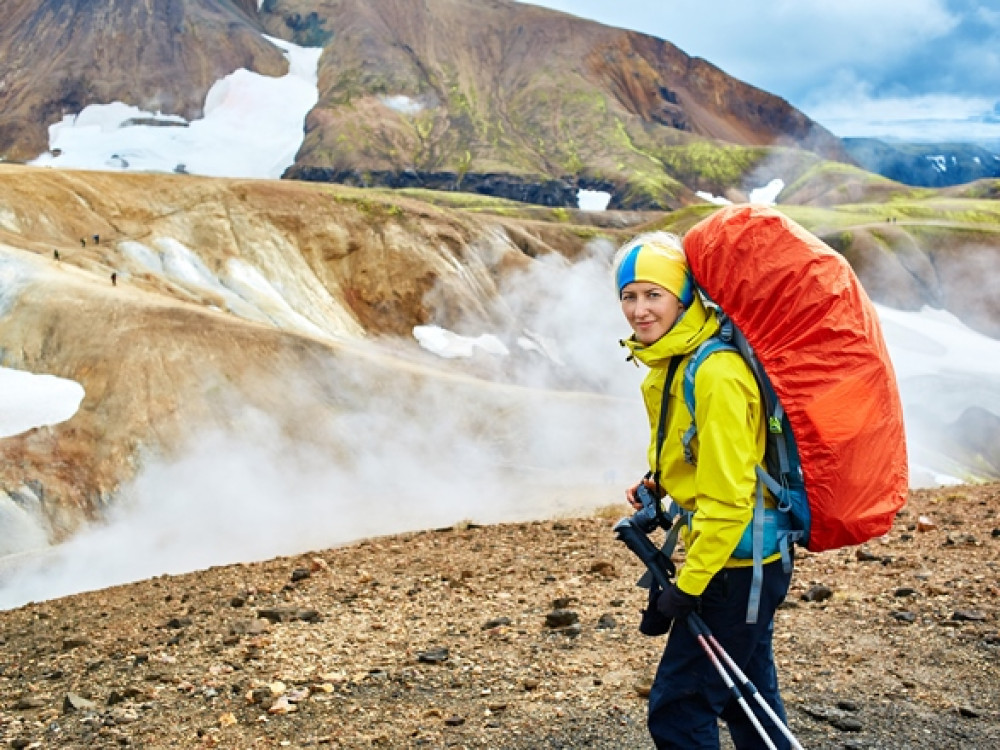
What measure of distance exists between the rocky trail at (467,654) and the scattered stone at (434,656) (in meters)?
0.02

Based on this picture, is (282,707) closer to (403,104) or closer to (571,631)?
(571,631)

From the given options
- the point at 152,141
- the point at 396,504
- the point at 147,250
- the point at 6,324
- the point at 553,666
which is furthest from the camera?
the point at 152,141

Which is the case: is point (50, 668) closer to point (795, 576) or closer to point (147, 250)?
point (795, 576)

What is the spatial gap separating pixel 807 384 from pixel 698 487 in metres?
0.71

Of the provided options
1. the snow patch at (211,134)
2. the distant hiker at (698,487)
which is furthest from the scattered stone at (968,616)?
the snow patch at (211,134)

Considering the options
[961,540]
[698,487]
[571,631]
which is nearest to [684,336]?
[698,487]

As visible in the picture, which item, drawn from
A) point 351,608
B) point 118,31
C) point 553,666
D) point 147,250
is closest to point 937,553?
point 553,666

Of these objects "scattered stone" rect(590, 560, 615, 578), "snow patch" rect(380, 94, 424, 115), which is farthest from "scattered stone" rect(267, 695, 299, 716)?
"snow patch" rect(380, 94, 424, 115)

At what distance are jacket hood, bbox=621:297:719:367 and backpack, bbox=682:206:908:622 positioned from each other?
0.06 m

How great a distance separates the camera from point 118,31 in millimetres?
179375

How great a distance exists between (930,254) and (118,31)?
512 feet

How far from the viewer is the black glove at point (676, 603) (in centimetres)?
443

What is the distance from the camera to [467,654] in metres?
7.67

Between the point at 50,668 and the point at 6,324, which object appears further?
the point at 6,324
